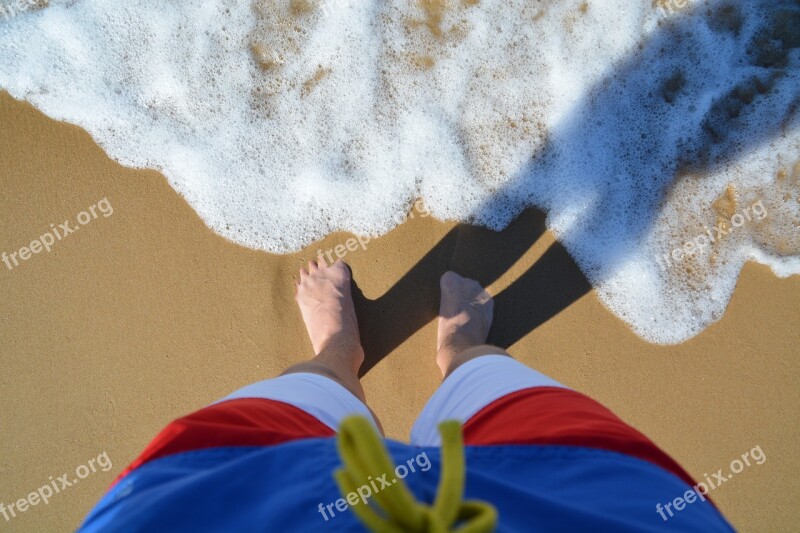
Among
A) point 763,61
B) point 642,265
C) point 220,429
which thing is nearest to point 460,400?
point 220,429

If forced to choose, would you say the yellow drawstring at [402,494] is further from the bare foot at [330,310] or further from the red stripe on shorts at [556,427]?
the bare foot at [330,310]

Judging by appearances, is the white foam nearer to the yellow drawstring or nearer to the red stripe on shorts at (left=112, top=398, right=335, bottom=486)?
the red stripe on shorts at (left=112, top=398, right=335, bottom=486)

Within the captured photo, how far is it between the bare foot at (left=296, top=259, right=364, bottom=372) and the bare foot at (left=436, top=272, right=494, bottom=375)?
29 centimetres

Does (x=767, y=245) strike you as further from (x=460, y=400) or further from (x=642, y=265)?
(x=460, y=400)

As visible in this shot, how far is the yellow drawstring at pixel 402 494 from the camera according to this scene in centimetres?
62

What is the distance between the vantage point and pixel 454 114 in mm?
1742

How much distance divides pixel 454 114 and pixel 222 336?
1.14m

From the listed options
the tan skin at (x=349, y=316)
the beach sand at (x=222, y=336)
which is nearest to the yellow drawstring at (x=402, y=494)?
→ the tan skin at (x=349, y=316)

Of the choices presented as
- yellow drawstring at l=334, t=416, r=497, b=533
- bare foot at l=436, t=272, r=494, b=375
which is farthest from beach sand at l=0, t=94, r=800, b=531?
yellow drawstring at l=334, t=416, r=497, b=533

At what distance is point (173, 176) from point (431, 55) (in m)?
1.02

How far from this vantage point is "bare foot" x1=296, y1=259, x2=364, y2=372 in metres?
1.62

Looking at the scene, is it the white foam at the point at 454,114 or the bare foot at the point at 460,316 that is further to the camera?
the white foam at the point at 454,114

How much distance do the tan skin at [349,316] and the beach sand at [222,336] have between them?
7 centimetres

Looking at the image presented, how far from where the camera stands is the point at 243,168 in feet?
5.73
